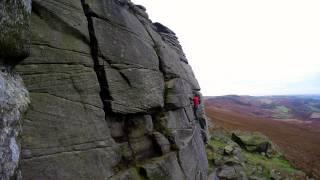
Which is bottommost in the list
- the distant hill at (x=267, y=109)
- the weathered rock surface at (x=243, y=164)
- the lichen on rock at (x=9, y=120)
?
the weathered rock surface at (x=243, y=164)

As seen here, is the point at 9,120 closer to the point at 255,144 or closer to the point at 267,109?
the point at 255,144

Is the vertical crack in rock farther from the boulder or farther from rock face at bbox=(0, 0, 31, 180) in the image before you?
the boulder

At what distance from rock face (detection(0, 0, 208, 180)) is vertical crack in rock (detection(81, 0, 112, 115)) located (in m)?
0.03

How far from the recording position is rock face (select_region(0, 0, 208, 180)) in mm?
8602

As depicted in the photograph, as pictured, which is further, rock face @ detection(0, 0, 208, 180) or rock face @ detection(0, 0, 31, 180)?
rock face @ detection(0, 0, 208, 180)

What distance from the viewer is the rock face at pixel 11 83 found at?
5.55 metres

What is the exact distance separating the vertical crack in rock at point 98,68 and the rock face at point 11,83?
445 centimetres

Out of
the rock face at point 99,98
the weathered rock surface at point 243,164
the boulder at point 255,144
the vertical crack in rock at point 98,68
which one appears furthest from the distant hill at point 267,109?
the vertical crack in rock at point 98,68

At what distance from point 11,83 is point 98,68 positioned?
16.2 feet

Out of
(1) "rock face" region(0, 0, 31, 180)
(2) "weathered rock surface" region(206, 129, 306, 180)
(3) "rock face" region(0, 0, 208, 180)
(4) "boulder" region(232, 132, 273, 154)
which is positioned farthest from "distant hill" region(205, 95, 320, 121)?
(1) "rock face" region(0, 0, 31, 180)

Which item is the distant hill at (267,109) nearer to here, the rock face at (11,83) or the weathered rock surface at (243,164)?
the weathered rock surface at (243,164)

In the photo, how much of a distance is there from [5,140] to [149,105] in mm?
7805

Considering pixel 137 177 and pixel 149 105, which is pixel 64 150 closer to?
pixel 137 177

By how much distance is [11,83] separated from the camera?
6.05 meters
